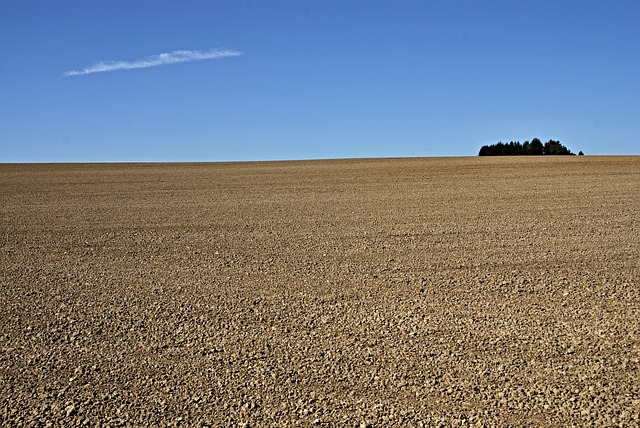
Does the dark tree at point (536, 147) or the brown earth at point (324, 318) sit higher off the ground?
the dark tree at point (536, 147)

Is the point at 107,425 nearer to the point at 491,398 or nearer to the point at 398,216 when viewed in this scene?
the point at 491,398

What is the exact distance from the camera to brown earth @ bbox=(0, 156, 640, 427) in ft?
14.7

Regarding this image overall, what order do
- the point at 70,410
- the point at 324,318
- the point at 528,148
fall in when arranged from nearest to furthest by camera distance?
the point at 70,410 < the point at 324,318 < the point at 528,148

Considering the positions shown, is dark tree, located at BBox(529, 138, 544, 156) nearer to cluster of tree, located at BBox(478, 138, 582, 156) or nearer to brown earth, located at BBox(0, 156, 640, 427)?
cluster of tree, located at BBox(478, 138, 582, 156)

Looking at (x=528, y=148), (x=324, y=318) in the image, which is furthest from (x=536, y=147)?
(x=324, y=318)

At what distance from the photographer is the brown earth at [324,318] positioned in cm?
449

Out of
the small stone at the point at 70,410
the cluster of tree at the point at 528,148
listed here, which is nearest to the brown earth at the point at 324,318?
the small stone at the point at 70,410

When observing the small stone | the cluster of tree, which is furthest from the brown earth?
the cluster of tree

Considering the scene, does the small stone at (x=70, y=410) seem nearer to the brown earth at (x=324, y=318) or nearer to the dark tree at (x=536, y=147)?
the brown earth at (x=324, y=318)

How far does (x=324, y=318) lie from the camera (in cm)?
623

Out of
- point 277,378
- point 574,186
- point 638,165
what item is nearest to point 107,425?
point 277,378

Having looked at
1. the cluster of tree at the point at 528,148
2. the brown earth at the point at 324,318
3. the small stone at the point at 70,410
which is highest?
the cluster of tree at the point at 528,148

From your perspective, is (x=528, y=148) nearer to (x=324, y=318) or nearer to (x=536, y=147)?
(x=536, y=147)

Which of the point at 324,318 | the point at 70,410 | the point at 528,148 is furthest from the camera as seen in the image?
the point at 528,148
